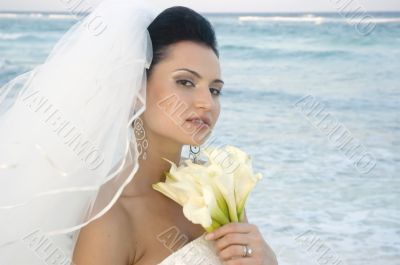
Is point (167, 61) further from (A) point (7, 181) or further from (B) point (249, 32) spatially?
(B) point (249, 32)

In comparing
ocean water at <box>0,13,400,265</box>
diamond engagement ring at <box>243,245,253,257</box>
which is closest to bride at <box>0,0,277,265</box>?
diamond engagement ring at <box>243,245,253,257</box>

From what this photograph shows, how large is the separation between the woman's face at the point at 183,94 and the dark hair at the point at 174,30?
25 millimetres

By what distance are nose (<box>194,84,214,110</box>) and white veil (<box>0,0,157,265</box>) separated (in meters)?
0.22

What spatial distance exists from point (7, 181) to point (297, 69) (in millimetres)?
14375

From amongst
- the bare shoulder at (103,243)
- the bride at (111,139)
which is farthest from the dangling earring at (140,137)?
the bare shoulder at (103,243)

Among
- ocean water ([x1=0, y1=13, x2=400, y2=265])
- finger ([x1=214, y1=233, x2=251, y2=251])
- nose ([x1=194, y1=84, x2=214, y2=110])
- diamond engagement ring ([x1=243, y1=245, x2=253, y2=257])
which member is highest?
nose ([x1=194, y1=84, x2=214, y2=110])

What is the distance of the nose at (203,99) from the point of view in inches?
111

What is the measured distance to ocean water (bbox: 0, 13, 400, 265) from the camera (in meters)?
6.65

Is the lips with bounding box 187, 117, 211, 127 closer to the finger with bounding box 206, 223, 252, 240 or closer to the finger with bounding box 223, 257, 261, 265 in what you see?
the finger with bounding box 206, 223, 252, 240

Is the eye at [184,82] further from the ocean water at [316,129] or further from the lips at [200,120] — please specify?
the ocean water at [316,129]

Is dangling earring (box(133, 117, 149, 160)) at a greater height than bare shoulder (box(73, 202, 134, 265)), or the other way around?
dangling earring (box(133, 117, 149, 160))

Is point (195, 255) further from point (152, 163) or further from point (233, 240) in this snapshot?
point (152, 163)

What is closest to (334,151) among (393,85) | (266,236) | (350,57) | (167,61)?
(266,236)

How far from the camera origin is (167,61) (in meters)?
2.88
